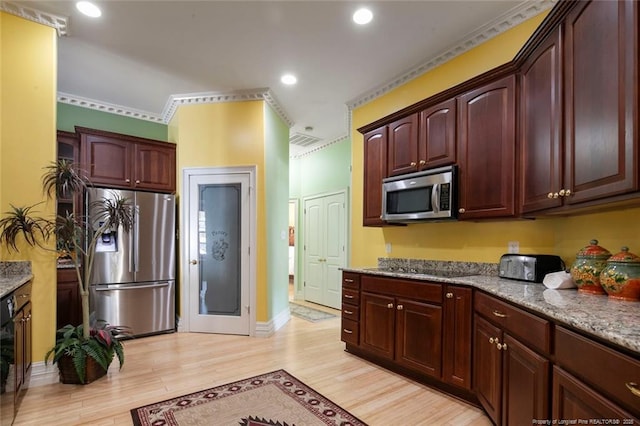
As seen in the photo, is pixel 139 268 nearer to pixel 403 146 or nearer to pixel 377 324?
pixel 377 324

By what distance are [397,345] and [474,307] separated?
0.84m

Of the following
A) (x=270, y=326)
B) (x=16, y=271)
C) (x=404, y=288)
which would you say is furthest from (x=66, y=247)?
(x=404, y=288)

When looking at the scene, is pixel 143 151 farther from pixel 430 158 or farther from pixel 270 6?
pixel 430 158

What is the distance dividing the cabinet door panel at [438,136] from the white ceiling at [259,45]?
0.70 m

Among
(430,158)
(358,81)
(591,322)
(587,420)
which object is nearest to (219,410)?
(587,420)

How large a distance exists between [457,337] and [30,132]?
380 centimetres

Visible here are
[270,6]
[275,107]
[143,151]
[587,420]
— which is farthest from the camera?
[275,107]

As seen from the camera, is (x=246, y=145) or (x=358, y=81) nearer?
(x=358, y=81)

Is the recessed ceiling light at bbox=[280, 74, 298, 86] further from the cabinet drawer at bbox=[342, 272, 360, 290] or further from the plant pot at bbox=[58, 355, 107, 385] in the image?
the plant pot at bbox=[58, 355, 107, 385]

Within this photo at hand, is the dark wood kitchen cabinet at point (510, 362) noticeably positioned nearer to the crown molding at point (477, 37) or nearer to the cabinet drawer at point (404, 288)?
the cabinet drawer at point (404, 288)

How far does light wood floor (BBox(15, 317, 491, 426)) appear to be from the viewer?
88.0 inches

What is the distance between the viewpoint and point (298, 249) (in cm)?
661

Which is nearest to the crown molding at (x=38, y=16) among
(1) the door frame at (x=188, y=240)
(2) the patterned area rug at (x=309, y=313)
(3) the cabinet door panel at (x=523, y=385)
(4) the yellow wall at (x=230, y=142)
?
(4) the yellow wall at (x=230, y=142)

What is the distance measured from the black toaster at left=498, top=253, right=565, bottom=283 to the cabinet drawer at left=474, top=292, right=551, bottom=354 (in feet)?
1.25
